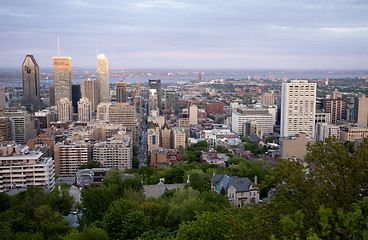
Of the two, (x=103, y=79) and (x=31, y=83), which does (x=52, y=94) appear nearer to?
(x=31, y=83)

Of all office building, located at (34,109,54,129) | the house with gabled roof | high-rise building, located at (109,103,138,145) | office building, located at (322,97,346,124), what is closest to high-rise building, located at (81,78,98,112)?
office building, located at (34,109,54,129)

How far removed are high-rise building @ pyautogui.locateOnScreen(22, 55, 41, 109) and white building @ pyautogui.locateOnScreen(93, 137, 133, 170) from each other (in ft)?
120

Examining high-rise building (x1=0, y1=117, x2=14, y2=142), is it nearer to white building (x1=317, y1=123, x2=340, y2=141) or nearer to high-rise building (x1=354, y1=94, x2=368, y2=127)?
white building (x1=317, y1=123, x2=340, y2=141)

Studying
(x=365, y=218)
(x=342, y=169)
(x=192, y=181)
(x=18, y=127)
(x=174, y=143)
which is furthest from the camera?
(x=18, y=127)

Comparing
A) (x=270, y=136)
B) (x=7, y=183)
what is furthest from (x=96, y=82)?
(x=7, y=183)

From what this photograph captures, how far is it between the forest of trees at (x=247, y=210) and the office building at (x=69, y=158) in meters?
9.42

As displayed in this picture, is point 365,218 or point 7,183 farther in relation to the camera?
point 7,183

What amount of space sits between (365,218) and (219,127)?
42.5 metres

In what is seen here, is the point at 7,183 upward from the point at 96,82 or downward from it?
downward

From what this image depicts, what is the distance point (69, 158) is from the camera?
26.8 meters

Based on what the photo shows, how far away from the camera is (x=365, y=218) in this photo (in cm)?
460

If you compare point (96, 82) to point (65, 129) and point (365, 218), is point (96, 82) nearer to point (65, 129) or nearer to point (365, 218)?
point (65, 129)

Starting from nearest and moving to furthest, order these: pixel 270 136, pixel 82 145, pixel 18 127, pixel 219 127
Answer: pixel 82 145
pixel 18 127
pixel 270 136
pixel 219 127

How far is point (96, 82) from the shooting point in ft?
220
